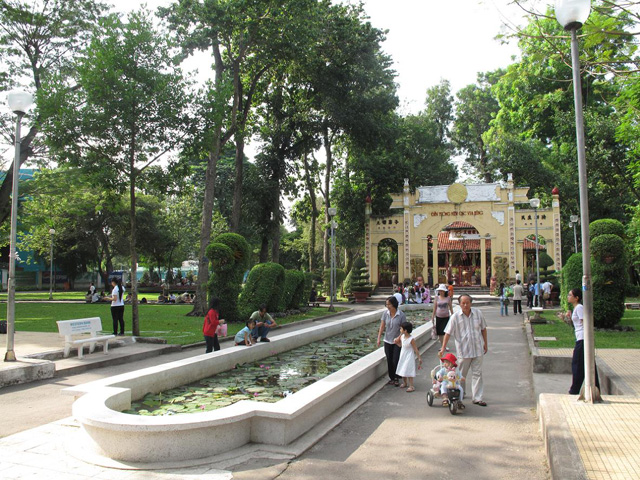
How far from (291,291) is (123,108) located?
10374 millimetres

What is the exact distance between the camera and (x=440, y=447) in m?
5.15

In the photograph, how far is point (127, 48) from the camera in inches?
511

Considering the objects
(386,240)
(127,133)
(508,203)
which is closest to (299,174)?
(386,240)

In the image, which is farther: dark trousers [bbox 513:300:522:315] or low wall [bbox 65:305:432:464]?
dark trousers [bbox 513:300:522:315]

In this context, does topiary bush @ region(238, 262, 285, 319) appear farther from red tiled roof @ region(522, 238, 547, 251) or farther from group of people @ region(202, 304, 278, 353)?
red tiled roof @ region(522, 238, 547, 251)

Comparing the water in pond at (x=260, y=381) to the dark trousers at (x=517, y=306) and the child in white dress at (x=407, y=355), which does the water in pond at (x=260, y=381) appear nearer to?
the child in white dress at (x=407, y=355)

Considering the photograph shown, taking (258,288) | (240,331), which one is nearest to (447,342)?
(240,331)

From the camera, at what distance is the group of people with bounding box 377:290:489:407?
6852 millimetres

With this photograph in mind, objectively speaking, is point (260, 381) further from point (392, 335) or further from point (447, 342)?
point (447, 342)

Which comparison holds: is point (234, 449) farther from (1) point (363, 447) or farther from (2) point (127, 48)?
(2) point (127, 48)

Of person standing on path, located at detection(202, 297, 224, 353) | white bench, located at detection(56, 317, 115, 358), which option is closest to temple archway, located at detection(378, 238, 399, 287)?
person standing on path, located at detection(202, 297, 224, 353)

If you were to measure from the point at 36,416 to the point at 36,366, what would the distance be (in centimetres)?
241

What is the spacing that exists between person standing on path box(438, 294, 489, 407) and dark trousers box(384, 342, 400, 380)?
1.28 m

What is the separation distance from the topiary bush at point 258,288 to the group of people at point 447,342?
918 centimetres
